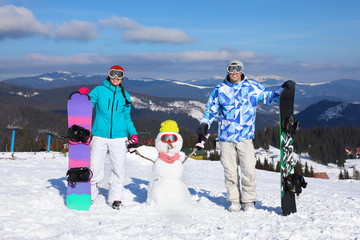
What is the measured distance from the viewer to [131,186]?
8.10 m

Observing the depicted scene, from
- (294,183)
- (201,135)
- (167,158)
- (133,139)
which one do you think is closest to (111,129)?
(133,139)

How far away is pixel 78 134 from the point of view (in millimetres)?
5492

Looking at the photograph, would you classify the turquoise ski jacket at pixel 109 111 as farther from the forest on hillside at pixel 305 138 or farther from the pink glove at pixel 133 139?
the forest on hillside at pixel 305 138

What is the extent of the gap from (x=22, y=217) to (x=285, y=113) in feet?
14.6

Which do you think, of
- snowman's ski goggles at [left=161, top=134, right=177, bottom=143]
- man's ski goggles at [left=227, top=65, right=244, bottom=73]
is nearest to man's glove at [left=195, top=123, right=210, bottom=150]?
snowman's ski goggles at [left=161, top=134, right=177, bottom=143]

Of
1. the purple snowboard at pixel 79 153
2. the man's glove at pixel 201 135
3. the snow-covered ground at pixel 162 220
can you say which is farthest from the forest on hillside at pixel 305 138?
the man's glove at pixel 201 135

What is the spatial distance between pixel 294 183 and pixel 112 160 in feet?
10.2

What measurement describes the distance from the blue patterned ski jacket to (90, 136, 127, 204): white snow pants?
5.90 ft

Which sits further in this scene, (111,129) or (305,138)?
(305,138)

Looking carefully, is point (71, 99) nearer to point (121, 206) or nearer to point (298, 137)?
point (121, 206)

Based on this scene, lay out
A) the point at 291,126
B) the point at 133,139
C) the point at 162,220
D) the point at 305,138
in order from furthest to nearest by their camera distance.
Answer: the point at 305,138, the point at 133,139, the point at 291,126, the point at 162,220

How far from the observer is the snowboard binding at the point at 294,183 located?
5.42m

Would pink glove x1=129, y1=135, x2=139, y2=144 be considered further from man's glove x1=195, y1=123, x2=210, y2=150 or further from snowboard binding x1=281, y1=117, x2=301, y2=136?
snowboard binding x1=281, y1=117, x2=301, y2=136

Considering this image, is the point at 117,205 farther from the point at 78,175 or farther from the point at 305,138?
the point at 305,138
